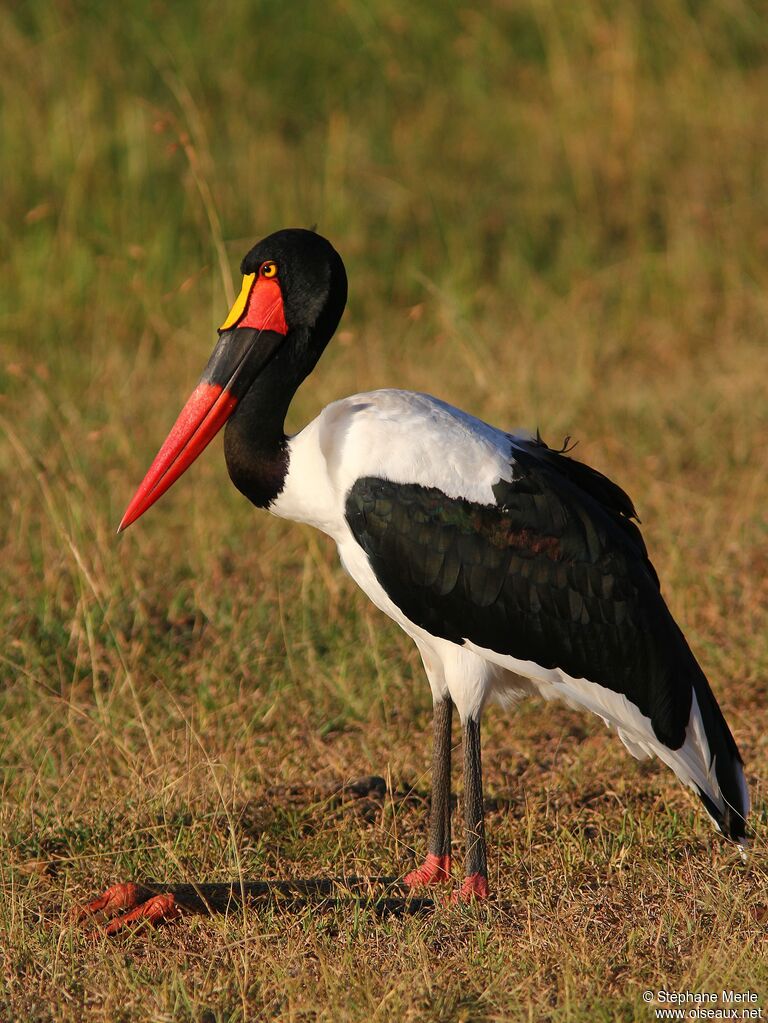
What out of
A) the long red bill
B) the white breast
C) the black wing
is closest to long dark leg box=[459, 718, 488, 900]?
the black wing

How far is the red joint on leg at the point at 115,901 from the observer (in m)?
3.03

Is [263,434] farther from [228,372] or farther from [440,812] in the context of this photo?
[440,812]

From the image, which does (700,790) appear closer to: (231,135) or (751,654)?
(751,654)

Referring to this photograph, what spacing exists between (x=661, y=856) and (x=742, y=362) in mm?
3440

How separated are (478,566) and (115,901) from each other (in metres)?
1.01

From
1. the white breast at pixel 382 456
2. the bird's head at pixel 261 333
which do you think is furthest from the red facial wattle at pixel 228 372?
the white breast at pixel 382 456

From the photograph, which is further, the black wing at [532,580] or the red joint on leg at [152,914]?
the black wing at [532,580]

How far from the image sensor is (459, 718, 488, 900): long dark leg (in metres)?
3.23

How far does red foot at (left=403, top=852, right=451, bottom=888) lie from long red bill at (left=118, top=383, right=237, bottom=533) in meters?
1.02

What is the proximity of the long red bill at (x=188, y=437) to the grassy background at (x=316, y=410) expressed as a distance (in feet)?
2.00

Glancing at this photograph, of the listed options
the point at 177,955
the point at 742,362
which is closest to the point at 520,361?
the point at 742,362

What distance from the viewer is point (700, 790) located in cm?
328

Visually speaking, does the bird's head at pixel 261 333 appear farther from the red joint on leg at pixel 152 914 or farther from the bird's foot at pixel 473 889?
the bird's foot at pixel 473 889

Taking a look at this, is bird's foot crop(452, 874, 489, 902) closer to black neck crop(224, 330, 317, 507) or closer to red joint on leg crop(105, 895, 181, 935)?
red joint on leg crop(105, 895, 181, 935)
